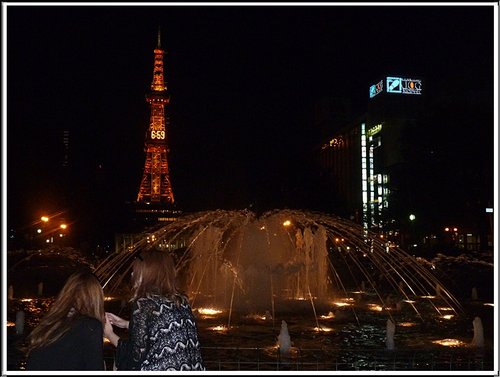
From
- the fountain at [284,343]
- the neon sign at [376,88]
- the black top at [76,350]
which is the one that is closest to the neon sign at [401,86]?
the neon sign at [376,88]

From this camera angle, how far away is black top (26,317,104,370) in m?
4.21

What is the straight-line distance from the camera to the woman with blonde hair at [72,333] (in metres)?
4.22

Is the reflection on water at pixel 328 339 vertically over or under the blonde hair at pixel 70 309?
under

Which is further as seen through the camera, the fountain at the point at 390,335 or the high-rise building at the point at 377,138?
the high-rise building at the point at 377,138

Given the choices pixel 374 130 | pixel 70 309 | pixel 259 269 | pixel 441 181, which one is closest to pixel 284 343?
pixel 259 269

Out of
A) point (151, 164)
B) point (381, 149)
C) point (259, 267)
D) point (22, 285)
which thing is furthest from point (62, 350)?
point (151, 164)

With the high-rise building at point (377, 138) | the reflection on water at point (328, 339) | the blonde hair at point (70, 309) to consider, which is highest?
the high-rise building at point (377, 138)

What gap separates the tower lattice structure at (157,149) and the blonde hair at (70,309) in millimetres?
124204

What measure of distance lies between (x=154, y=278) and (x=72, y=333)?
24.9 inches

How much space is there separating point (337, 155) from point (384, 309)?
108368mm

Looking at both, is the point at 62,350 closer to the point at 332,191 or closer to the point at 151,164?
the point at 332,191

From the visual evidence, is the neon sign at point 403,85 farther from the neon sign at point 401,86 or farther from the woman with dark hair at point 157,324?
the woman with dark hair at point 157,324

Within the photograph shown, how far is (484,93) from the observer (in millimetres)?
86938

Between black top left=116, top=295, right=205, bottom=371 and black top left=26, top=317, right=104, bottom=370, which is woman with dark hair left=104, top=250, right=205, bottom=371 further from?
black top left=26, top=317, right=104, bottom=370
